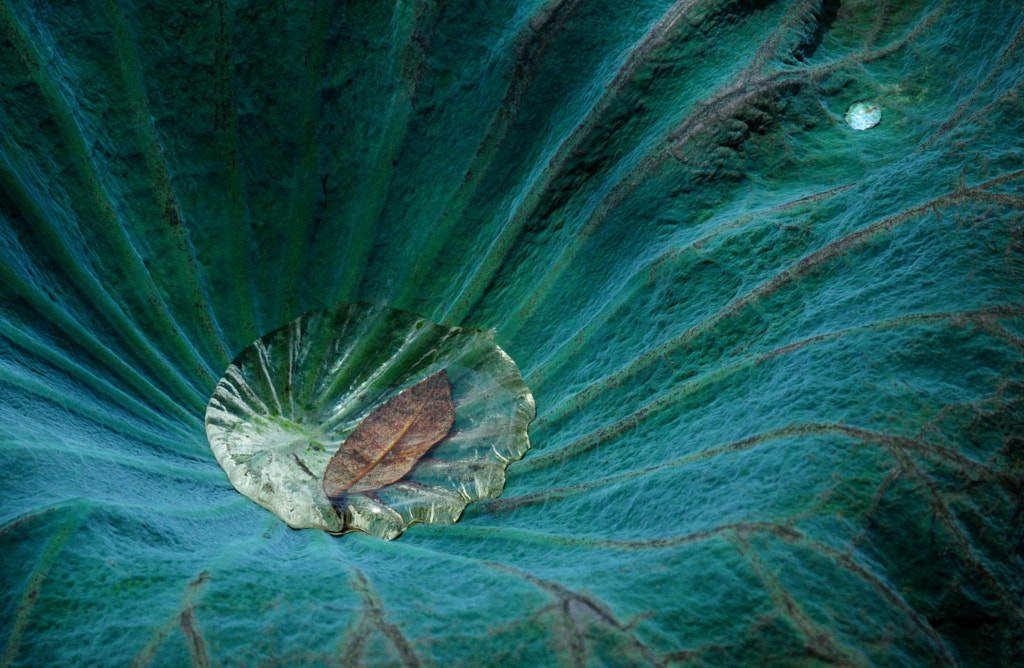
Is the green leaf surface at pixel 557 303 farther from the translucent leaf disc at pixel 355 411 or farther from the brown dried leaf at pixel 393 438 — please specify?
the brown dried leaf at pixel 393 438

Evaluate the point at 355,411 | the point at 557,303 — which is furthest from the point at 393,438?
the point at 557,303

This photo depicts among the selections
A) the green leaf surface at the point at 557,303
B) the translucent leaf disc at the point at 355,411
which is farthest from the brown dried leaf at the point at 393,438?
the green leaf surface at the point at 557,303

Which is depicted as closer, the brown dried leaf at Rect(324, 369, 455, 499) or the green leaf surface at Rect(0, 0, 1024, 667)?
the green leaf surface at Rect(0, 0, 1024, 667)

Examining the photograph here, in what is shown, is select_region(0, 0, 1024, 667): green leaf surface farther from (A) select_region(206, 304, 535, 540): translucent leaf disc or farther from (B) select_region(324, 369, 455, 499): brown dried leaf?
(B) select_region(324, 369, 455, 499): brown dried leaf

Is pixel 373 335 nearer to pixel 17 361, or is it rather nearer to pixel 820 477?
pixel 17 361

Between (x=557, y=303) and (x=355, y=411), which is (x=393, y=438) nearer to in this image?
(x=355, y=411)

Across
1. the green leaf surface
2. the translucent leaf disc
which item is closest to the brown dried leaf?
the translucent leaf disc
